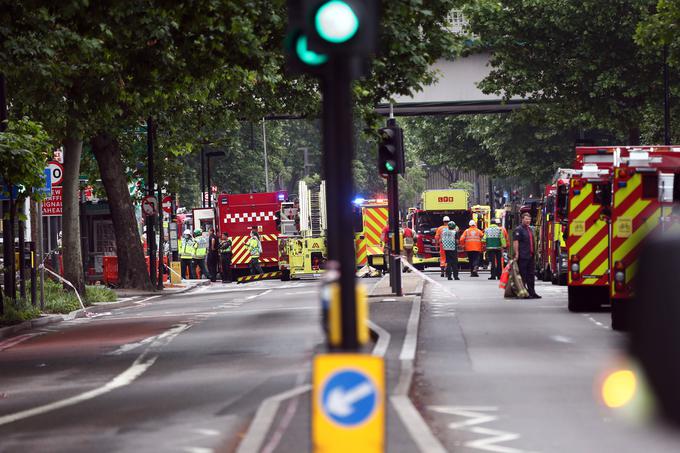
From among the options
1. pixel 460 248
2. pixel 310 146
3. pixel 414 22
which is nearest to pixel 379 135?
pixel 414 22

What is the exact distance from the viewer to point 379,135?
1006 inches

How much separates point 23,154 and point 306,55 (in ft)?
63.2

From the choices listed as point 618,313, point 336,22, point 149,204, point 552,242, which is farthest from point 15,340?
point 149,204

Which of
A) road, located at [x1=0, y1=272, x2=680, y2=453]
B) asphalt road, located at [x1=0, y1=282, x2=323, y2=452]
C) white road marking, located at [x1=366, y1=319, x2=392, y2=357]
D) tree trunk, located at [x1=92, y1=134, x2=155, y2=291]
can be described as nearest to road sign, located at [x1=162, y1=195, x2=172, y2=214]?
tree trunk, located at [x1=92, y1=134, x2=155, y2=291]

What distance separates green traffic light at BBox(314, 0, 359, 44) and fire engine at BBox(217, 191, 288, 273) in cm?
5037

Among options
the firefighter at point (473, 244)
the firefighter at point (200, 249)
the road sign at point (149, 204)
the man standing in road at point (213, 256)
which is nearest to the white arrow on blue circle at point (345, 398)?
the road sign at point (149, 204)

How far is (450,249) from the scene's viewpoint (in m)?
44.6

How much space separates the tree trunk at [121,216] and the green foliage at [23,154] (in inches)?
624

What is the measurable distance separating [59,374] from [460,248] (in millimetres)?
36272

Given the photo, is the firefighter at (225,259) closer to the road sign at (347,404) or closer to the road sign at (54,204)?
the road sign at (54,204)

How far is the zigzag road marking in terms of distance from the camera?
9.13 meters

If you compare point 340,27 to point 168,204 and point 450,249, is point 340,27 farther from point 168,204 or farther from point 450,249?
point 168,204

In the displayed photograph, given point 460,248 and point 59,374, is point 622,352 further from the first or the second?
point 460,248

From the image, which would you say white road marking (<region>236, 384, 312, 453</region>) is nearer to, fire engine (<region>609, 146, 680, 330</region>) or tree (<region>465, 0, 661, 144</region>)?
fire engine (<region>609, 146, 680, 330</region>)
